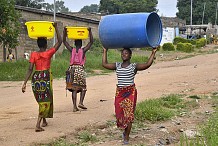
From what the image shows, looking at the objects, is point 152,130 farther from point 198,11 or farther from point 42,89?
point 198,11

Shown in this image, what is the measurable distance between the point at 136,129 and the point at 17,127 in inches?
78.5

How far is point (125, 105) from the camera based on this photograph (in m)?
5.86

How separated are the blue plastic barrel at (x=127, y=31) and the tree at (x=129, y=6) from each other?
157 feet

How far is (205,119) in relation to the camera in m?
7.73

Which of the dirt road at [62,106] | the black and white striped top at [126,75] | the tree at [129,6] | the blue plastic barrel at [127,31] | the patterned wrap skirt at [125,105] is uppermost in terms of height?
the tree at [129,6]

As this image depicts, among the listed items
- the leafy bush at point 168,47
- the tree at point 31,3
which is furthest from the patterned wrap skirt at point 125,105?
the tree at point 31,3

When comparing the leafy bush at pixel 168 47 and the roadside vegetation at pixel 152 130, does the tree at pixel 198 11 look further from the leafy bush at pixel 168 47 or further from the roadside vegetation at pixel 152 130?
the roadside vegetation at pixel 152 130

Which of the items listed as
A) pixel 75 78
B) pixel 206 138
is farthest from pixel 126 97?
pixel 75 78

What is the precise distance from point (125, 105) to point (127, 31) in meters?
1.03

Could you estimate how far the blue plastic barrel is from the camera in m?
5.73

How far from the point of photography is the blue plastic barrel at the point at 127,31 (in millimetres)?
5734

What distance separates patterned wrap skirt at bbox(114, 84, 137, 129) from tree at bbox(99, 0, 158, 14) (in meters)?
A: 48.3

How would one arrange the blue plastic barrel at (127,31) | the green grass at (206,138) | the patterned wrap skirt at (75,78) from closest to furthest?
the green grass at (206,138) < the blue plastic barrel at (127,31) < the patterned wrap skirt at (75,78)

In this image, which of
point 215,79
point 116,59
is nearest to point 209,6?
point 116,59
